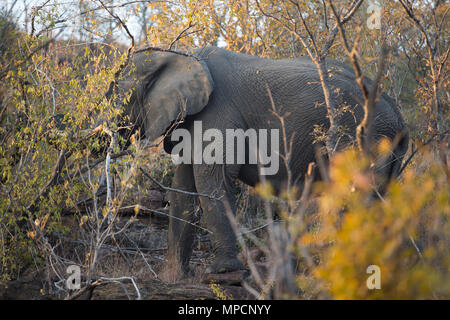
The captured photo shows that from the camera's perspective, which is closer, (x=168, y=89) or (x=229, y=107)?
(x=229, y=107)

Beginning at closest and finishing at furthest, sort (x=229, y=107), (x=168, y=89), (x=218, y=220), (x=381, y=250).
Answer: (x=381, y=250)
(x=218, y=220)
(x=229, y=107)
(x=168, y=89)

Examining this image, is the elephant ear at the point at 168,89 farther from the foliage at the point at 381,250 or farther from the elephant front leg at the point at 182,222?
the foliage at the point at 381,250

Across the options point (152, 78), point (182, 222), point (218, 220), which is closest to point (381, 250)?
point (218, 220)

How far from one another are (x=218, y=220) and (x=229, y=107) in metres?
1.23

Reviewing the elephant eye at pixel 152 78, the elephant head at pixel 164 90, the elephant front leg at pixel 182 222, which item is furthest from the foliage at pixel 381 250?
the elephant eye at pixel 152 78

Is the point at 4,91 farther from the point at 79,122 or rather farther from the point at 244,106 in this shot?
the point at 244,106

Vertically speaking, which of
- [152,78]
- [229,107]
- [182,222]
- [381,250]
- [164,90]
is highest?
[152,78]

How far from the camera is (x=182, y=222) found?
7.09m

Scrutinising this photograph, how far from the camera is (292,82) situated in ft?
21.8

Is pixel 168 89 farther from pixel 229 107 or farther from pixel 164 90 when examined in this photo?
Result: pixel 229 107

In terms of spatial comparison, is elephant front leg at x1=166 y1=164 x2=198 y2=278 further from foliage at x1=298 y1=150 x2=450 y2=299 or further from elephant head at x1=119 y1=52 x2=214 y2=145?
foliage at x1=298 y1=150 x2=450 y2=299

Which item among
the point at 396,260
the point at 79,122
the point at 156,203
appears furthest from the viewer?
the point at 156,203

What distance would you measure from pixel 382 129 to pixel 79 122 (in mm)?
3142
